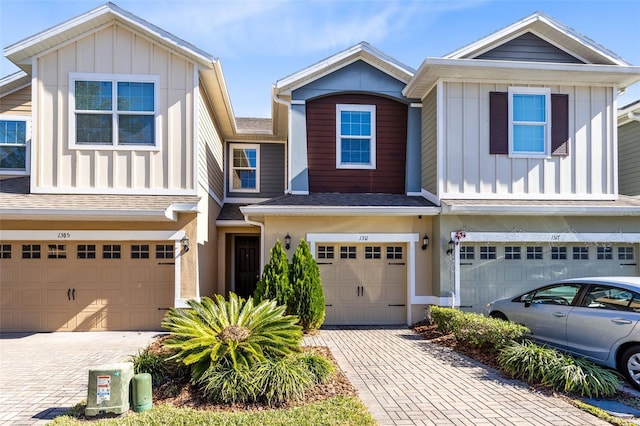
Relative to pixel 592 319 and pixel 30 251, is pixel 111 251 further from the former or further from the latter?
pixel 592 319

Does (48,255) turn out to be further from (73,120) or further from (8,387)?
(8,387)

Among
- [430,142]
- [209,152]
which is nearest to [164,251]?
[209,152]

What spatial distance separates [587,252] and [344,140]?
22.7 ft

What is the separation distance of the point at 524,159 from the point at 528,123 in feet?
3.02

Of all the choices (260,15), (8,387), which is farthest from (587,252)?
(8,387)

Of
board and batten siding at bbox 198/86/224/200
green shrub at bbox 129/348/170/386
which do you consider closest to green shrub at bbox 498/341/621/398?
green shrub at bbox 129/348/170/386

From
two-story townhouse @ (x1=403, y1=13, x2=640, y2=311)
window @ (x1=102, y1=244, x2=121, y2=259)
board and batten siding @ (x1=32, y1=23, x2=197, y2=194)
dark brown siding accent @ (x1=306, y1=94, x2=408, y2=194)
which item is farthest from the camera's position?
dark brown siding accent @ (x1=306, y1=94, x2=408, y2=194)

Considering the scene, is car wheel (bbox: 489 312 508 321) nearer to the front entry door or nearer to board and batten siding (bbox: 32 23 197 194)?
board and batten siding (bbox: 32 23 197 194)

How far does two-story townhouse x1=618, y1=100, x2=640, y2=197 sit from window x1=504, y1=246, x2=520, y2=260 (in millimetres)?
5939

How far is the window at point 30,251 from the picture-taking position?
10.1m

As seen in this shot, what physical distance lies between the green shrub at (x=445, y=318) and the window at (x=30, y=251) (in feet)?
31.2

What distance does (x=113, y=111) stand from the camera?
10.0m

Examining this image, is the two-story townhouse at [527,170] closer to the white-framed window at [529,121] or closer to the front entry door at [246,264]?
the white-framed window at [529,121]

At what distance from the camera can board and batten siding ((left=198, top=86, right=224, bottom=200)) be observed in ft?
35.5
